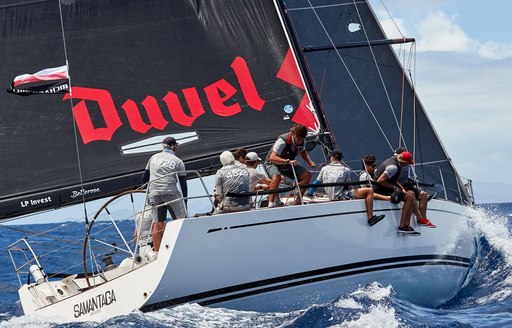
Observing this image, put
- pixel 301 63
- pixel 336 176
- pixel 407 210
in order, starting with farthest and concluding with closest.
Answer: pixel 301 63 < pixel 336 176 < pixel 407 210

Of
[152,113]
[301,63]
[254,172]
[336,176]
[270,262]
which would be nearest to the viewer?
[270,262]

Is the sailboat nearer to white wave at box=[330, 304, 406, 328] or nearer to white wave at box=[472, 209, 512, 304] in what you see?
white wave at box=[472, 209, 512, 304]

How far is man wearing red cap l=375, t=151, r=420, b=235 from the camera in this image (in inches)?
402

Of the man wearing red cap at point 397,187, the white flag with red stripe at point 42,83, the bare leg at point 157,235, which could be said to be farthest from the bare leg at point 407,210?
the white flag with red stripe at point 42,83

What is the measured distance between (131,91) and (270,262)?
3165 millimetres

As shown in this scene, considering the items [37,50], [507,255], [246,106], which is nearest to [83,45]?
[37,50]

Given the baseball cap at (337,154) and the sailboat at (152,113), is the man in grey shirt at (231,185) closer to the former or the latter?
the sailboat at (152,113)

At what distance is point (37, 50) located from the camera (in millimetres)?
10852

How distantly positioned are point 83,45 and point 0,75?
1013 millimetres

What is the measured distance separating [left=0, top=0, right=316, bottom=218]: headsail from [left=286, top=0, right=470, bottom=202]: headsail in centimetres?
197

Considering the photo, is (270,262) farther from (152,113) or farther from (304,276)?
(152,113)

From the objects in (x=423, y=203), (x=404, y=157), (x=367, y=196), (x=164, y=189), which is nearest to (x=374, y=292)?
(x=367, y=196)

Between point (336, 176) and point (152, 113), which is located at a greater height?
point (152, 113)

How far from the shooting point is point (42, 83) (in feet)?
34.7
